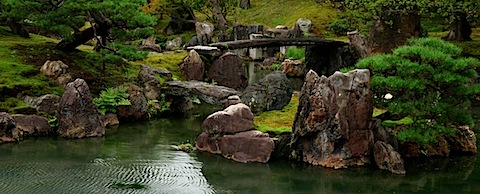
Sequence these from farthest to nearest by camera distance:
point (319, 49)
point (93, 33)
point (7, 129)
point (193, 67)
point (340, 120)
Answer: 1. point (319, 49)
2. point (193, 67)
3. point (93, 33)
4. point (7, 129)
5. point (340, 120)

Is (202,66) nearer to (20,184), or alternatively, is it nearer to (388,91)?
(388,91)

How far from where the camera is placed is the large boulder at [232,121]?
18.4 m

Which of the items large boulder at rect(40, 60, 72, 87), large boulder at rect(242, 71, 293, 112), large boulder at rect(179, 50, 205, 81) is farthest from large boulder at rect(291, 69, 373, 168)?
large boulder at rect(179, 50, 205, 81)

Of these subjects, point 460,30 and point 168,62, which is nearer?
point 168,62

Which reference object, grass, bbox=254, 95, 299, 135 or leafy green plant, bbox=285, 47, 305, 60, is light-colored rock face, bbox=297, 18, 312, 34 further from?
grass, bbox=254, 95, 299, 135

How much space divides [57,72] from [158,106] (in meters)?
4.39

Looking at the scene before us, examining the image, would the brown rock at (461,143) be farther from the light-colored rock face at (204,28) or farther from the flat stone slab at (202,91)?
the light-colored rock face at (204,28)

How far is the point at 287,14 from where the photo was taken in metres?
55.3

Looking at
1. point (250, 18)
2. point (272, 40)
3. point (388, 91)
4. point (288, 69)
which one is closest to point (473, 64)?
point (388, 91)

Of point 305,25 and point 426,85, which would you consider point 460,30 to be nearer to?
point 305,25

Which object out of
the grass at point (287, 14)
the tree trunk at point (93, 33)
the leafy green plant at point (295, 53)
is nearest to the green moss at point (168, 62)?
the tree trunk at point (93, 33)

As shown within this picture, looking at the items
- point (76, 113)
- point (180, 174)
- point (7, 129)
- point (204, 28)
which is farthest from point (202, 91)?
point (204, 28)

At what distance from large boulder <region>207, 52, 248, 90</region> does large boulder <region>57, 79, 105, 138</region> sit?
999 cm

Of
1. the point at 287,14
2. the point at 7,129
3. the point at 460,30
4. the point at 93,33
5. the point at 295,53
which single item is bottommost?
the point at 7,129
